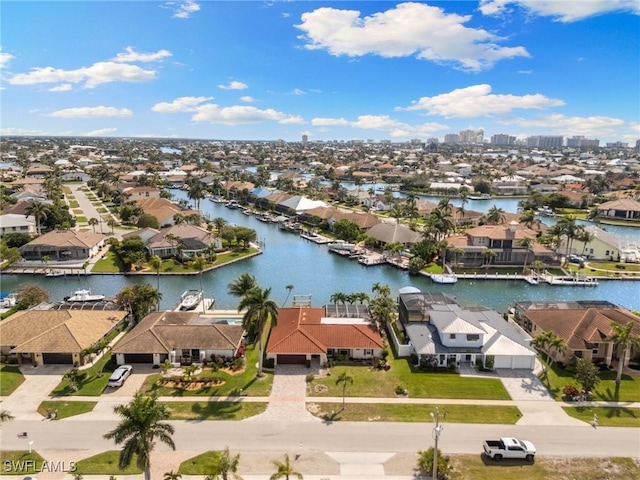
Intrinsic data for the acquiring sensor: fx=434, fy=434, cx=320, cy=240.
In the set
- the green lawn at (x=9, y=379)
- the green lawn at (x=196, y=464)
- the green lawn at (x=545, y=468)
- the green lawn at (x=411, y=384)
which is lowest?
the green lawn at (x=9, y=379)

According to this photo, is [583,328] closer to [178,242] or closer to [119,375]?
[119,375]

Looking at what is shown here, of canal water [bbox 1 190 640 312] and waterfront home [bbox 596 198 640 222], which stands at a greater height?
waterfront home [bbox 596 198 640 222]

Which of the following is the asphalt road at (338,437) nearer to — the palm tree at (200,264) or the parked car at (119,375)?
the parked car at (119,375)

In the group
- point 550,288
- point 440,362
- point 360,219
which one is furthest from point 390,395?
point 360,219

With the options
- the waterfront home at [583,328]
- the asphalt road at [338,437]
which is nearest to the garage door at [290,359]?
the asphalt road at [338,437]

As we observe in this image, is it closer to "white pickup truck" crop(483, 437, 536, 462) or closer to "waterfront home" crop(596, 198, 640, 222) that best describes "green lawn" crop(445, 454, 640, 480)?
"white pickup truck" crop(483, 437, 536, 462)

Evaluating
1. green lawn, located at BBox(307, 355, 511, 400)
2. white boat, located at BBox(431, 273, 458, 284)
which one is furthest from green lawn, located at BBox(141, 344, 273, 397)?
white boat, located at BBox(431, 273, 458, 284)
